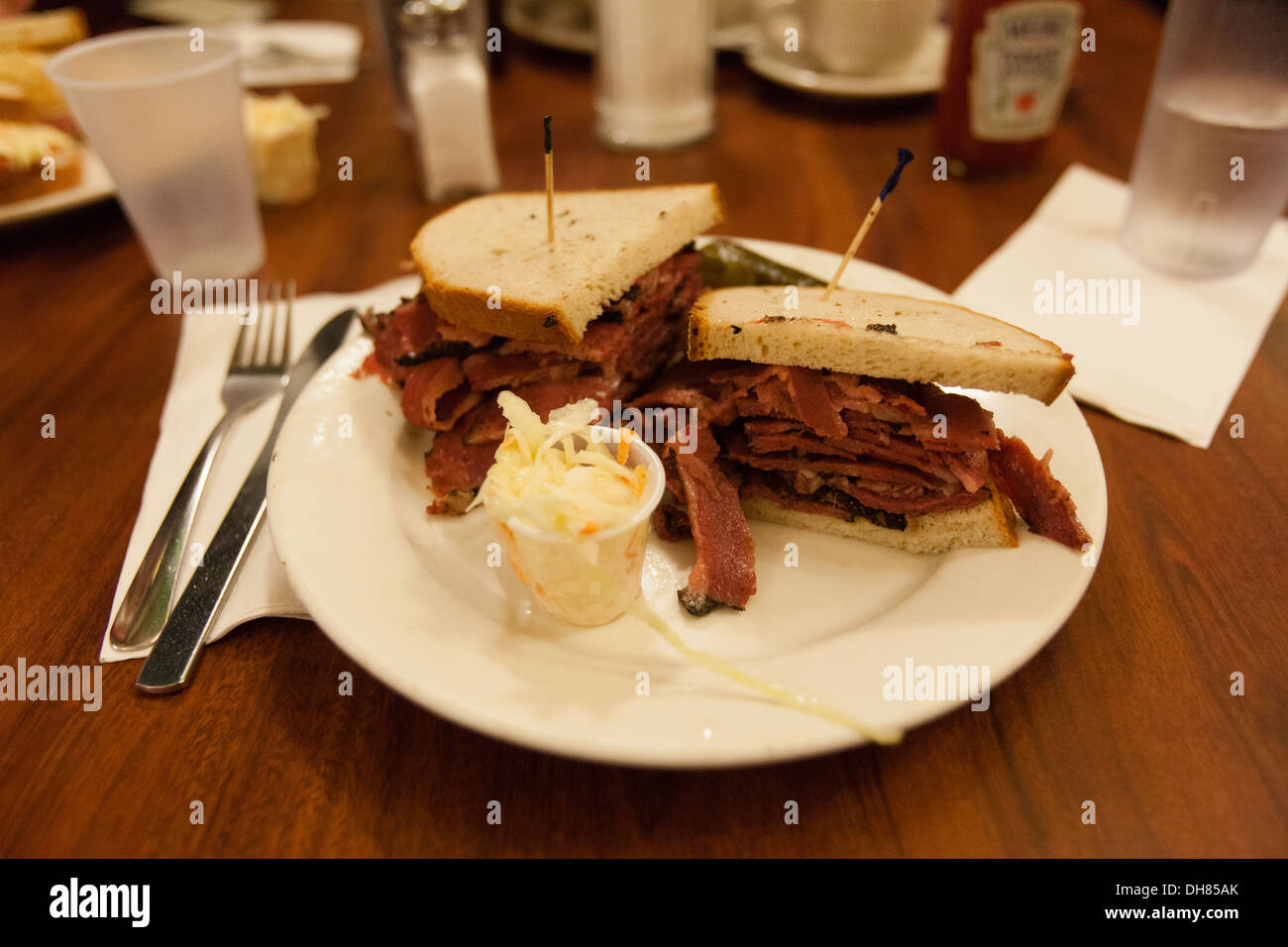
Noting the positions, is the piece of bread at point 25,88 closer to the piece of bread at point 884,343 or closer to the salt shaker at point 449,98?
the salt shaker at point 449,98

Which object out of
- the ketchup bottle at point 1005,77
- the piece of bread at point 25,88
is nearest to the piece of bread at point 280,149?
the piece of bread at point 25,88

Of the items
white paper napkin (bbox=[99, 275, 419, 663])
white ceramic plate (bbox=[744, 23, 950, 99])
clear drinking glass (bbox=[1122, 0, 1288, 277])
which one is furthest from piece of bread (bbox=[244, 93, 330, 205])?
clear drinking glass (bbox=[1122, 0, 1288, 277])

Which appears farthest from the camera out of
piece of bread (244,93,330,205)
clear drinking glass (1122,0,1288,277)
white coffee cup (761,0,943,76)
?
white coffee cup (761,0,943,76)

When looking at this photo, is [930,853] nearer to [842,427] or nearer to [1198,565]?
[842,427]

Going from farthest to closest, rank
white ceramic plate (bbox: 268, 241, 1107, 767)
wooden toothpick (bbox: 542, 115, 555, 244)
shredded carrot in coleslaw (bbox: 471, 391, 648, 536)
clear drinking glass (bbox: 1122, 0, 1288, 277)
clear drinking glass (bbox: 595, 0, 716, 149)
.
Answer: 1. clear drinking glass (bbox: 595, 0, 716, 149)
2. clear drinking glass (bbox: 1122, 0, 1288, 277)
3. wooden toothpick (bbox: 542, 115, 555, 244)
4. shredded carrot in coleslaw (bbox: 471, 391, 648, 536)
5. white ceramic plate (bbox: 268, 241, 1107, 767)

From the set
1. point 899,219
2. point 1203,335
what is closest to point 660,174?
point 899,219

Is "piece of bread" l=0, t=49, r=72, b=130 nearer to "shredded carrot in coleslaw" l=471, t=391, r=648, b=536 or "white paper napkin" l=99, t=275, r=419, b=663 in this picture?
"white paper napkin" l=99, t=275, r=419, b=663
